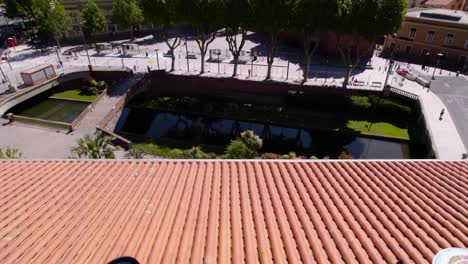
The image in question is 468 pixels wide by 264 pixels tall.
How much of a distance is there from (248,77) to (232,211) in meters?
35.5

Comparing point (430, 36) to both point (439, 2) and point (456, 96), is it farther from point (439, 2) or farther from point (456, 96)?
point (439, 2)

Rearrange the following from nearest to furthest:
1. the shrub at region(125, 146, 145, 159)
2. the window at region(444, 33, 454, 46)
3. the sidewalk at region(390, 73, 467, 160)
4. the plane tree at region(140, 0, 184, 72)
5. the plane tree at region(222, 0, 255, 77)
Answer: the shrub at region(125, 146, 145, 159) → the sidewalk at region(390, 73, 467, 160) → the plane tree at region(222, 0, 255, 77) → the plane tree at region(140, 0, 184, 72) → the window at region(444, 33, 454, 46)

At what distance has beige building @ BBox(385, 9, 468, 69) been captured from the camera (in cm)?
4650

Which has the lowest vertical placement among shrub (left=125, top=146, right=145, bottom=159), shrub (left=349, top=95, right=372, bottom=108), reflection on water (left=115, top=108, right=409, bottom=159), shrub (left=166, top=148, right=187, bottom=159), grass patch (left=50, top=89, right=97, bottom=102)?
reflection on water (left=115, top=108, right=409, bottom=159)

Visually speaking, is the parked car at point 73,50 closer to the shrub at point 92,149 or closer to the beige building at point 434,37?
the shrub at point 92,149

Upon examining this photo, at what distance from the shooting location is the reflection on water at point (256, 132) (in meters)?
30.9

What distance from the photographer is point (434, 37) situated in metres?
48.2

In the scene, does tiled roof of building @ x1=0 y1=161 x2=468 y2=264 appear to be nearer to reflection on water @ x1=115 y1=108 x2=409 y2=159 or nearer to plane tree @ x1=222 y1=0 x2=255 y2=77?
reflection on water @ x1=115 y1=108 x2=409 y2=159

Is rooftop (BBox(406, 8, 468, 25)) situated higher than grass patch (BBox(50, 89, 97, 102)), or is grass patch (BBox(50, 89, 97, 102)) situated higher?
rooftop (BBox(406, 8, 468, 25))

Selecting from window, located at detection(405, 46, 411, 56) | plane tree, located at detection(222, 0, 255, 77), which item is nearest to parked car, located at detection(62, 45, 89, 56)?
plane tree, located at detection(222, 0, 255, 77)

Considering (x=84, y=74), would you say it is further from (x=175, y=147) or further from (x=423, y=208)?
(x=423, y=208)

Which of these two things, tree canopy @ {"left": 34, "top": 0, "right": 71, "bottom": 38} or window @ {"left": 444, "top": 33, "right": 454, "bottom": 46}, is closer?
window @ {"left": 444, "top": 33, "right": 454, "bottom": 46}

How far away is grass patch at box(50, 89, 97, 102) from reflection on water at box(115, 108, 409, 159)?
651 cm

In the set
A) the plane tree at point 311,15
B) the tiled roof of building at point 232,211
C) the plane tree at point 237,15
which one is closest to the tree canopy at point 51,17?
the plane tree at point 237,15
